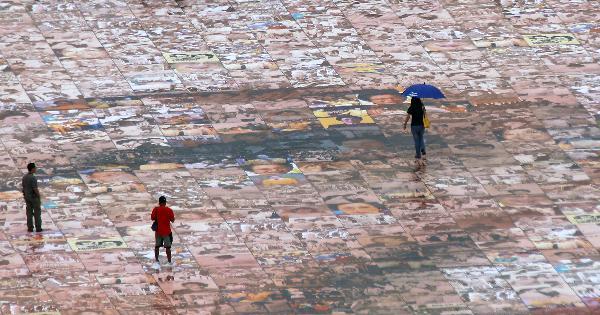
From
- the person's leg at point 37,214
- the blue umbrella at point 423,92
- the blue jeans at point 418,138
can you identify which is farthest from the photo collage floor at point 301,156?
the blue umbrella at point 423,92

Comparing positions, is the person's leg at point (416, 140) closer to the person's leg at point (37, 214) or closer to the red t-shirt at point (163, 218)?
the red t-shirt at point (163, 218)

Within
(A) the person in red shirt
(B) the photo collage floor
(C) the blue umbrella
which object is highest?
(C) the blue umbrella

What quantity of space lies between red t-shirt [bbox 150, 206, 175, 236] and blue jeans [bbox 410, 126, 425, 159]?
583 centimetres

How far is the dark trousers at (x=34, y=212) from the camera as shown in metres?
28.5

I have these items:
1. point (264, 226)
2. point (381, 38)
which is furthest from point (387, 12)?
point (264, 226)

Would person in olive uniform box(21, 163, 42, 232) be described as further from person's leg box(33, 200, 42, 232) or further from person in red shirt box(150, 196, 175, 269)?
person in red shirt box(150, 196, 175, 269)

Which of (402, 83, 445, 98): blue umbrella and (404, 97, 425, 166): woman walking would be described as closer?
(402, 83, 445, 98): blue umbrella

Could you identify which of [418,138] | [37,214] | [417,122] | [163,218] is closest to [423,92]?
[417,122]

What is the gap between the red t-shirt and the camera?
2747 cm

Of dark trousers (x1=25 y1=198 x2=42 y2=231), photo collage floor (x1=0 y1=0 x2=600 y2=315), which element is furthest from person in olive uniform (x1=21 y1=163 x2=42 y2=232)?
photo collage floor (x1=0 y1=0 x2=600 y2=315)

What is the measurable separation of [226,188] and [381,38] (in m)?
7.77

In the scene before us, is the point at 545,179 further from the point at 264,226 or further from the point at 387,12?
the point at 387,12

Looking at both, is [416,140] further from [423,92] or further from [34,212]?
[34,212]

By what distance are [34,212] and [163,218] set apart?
2348 millimetres
